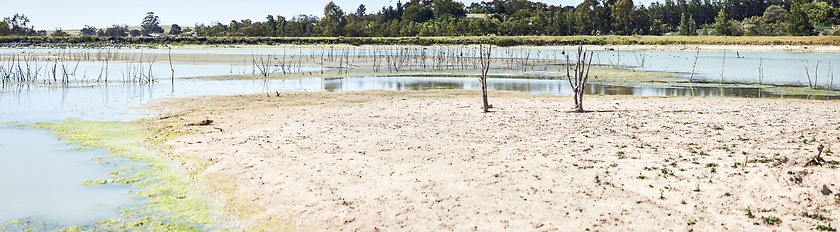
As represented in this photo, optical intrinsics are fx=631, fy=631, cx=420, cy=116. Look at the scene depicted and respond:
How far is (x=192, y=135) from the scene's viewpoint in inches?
501

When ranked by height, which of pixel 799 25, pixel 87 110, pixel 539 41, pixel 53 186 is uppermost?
pixel 799 25

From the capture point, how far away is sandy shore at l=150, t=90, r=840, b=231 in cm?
689

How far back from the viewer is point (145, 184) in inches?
356

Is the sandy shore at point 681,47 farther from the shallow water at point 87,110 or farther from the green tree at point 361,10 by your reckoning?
the green tree at point 361,10

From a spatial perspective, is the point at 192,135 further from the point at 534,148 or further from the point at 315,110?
the point at 534,148

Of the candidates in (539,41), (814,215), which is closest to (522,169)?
(814,215)

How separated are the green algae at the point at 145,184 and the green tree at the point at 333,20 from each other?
90883 mm

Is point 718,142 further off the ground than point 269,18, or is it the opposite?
point 269,18

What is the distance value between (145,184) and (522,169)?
5387 mm

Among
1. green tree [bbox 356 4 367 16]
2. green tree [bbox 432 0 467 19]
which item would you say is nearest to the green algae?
green tree [bbox 432 0 467 19]

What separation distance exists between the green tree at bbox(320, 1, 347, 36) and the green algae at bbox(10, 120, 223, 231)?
9088 centimetres

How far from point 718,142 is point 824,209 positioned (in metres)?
3.80

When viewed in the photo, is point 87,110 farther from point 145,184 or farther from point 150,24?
point 150,24

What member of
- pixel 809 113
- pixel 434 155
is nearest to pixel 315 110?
pixel 434 155
